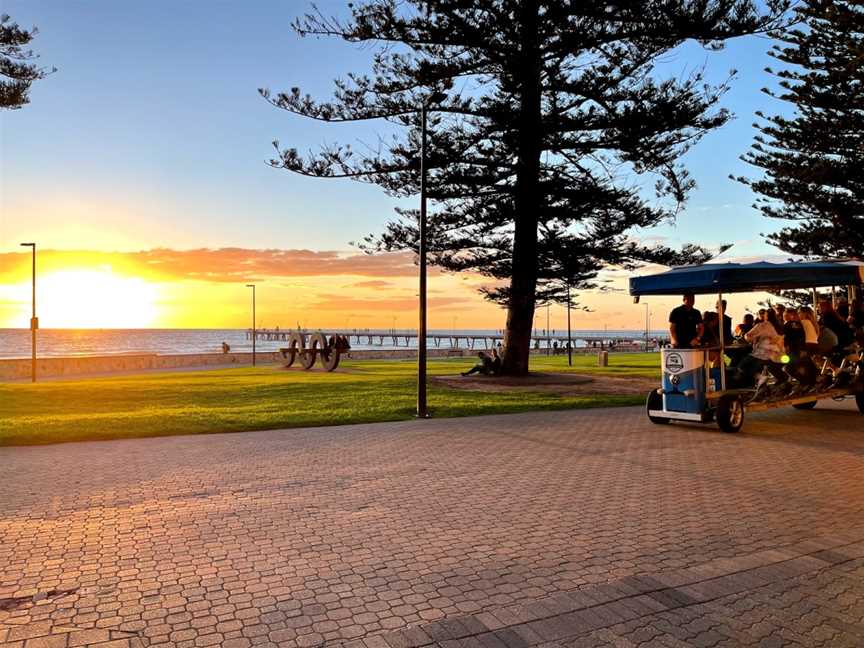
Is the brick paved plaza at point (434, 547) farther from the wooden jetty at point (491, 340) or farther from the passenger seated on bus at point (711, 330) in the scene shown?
the wooden jetty at point (491, 340)

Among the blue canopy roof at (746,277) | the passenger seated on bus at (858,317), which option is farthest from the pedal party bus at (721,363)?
the passenger seated on bus at (858,317)

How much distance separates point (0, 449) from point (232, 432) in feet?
10.7

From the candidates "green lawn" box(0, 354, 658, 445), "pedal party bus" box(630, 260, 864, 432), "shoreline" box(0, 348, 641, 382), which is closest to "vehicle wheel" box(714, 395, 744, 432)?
"pedal party bus" box(630, 260, 864, 432)

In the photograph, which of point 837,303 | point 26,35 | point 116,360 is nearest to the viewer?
point 837,303

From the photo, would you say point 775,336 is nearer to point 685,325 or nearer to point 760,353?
point 760,353

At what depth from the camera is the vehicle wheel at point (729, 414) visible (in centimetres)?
1094

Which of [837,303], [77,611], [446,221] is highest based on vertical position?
[446,221]

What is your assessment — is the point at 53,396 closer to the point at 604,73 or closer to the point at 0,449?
the point at 0,449

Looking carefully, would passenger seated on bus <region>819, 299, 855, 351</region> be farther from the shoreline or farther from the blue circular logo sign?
the shoreline

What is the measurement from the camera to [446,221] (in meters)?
21.8

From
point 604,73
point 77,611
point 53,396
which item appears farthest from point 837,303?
point 53,396

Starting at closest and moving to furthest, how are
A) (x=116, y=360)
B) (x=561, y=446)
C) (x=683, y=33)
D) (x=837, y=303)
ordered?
(x=561, y=446) < (x=837, y=303) < (x=683, y=33) < (x=116, y=360)

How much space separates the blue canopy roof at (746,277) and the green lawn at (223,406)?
4373 millimetres

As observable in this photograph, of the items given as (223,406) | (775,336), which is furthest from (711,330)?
(223,406)
